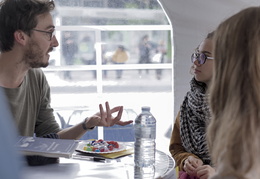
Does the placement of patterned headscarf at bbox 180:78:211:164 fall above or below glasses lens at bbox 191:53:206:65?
below

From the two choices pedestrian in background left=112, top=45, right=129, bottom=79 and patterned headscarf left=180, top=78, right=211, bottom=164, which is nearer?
patterned headscarf left=180, top=78, right=211, bottom=164

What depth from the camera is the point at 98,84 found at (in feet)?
13.1

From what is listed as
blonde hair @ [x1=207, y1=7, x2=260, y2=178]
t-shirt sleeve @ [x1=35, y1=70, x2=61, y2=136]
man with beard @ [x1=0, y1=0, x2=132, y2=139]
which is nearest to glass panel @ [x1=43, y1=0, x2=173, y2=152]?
man with beard @ [x1=0, y1=0, x2=132, y2=139]

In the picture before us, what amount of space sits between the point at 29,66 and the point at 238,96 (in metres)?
1.45

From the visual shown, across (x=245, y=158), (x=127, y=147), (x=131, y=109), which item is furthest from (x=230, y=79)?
(x=131, y=109)

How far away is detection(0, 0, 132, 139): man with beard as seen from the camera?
2096 millimetres

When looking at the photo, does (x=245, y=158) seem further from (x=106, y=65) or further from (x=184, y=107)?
(x=106, y=65)

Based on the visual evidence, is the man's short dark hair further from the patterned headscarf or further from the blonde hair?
the blonde hair

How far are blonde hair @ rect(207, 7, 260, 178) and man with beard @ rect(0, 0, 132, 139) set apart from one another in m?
1.07

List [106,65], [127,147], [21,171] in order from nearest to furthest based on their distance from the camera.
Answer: [21,171] < [127,147] < [106,65]

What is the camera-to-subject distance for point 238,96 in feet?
3.19

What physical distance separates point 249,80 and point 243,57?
2.3 inches

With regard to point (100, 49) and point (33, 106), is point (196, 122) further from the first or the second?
point (100, 49)

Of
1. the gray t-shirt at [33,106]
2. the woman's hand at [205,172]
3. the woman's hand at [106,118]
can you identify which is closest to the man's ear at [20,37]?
the gray t-shirt at [33,106]
